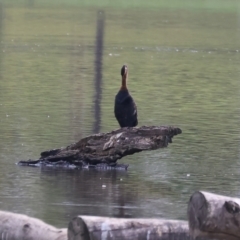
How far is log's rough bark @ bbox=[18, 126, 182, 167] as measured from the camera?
12.0 metres

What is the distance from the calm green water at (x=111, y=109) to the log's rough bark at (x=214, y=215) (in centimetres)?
300

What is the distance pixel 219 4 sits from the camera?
63719 mm

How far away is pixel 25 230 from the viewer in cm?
693

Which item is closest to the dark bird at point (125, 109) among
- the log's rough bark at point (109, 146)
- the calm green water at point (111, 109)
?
the calm green water at point (111, 109)

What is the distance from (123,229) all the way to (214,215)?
0.71 m

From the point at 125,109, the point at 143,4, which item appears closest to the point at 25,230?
the point at 125,109

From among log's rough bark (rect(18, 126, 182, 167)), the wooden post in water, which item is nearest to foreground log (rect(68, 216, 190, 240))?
log's rough bark (rect(18, 126, 182, 167))

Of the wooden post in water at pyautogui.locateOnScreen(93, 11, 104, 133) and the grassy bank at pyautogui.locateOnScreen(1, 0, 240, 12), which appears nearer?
the wooden post in water at pyautogui.locateOnScreen(93, 11, 104, 133)

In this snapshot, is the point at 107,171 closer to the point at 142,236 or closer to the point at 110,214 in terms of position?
the point at 110,214

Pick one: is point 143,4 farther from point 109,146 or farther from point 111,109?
point 109,146

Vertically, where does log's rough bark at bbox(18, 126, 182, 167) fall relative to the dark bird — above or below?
below

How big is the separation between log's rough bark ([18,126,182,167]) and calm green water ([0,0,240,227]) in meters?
0.24

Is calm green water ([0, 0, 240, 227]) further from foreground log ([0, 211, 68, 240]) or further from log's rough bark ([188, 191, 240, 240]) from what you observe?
log's rough bark ([188, 191, 240, 240])

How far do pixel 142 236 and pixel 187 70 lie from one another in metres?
20.2
